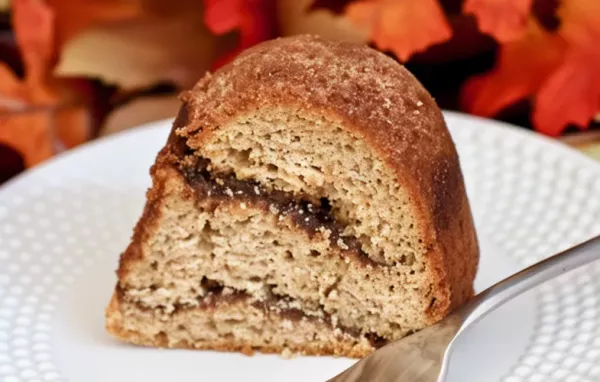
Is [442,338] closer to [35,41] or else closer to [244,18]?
[244,18]

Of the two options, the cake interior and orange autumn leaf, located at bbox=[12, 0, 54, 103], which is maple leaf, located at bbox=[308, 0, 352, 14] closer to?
the cake interior

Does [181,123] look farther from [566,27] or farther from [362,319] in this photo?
[566,27]

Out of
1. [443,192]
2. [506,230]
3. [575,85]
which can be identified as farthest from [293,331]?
[575,85]

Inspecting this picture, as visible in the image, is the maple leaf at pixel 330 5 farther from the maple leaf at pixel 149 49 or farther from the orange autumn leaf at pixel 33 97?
the orange autumn leaf at pixel 33 97

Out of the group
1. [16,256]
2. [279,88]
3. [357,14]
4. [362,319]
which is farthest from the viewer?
[357,14]

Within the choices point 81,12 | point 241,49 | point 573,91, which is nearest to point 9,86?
point 81,12
